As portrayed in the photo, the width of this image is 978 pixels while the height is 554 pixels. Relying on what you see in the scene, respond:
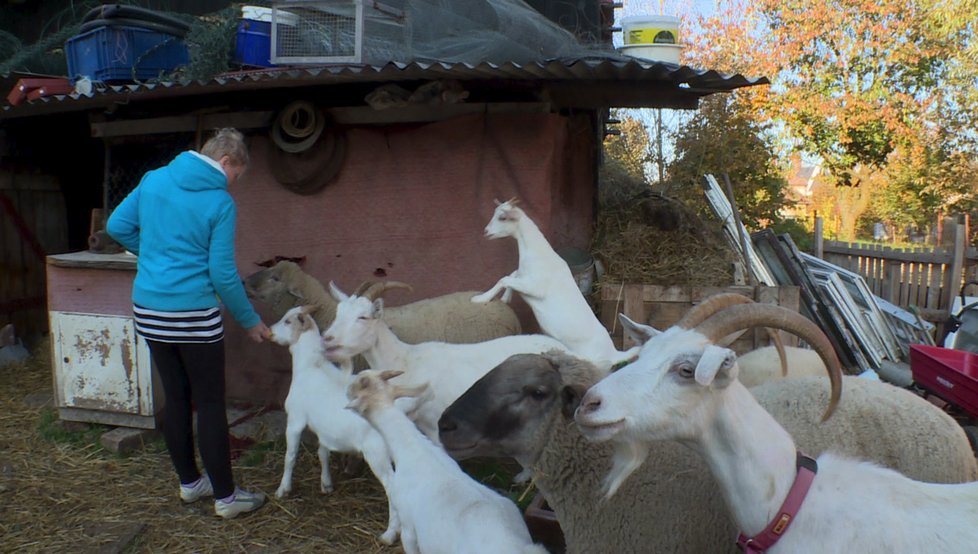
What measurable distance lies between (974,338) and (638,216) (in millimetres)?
3394

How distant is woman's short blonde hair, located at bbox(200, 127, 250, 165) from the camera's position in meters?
3.77

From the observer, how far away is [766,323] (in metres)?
2.30

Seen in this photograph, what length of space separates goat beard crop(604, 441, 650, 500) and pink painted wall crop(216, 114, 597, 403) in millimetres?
3076

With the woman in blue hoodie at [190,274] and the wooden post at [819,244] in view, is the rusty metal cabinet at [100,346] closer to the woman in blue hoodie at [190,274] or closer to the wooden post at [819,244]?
the woman in blue hoodie at [190,274]

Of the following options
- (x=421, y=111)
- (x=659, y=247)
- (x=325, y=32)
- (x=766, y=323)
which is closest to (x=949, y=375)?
(x=659, y=247)

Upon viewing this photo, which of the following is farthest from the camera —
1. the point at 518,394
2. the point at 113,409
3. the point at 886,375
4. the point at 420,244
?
the point at 886,375

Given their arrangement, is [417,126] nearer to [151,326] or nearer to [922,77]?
[151,326]

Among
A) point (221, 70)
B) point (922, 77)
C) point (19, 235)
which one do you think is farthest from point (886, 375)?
point (922, 77)

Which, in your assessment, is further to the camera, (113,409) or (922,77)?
(922,77)

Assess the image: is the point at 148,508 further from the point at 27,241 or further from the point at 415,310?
the point at 27,241

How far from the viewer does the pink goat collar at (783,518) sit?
84.4 inches

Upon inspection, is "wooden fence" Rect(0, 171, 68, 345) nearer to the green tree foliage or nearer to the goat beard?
the goat beard

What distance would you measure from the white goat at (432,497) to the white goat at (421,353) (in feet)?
1.86

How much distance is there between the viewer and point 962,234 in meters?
8.83
